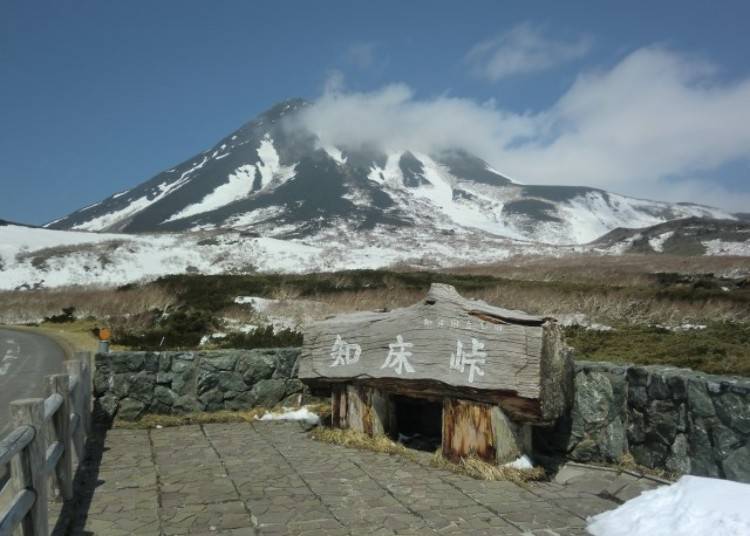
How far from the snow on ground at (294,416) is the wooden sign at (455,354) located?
913mm

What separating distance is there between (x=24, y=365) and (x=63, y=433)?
9.85 meters

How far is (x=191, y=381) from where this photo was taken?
873cm

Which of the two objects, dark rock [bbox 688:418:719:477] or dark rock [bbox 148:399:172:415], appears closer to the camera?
dark rock [bbox 688:418:719:477]

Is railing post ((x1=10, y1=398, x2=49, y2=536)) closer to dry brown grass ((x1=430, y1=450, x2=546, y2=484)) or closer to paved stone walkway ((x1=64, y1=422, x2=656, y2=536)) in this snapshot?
paved stone walkway ((x1=64, y1=422, x2=656, y2=536))

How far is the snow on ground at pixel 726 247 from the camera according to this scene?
147 feet

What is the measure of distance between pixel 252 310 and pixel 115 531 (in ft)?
46.6

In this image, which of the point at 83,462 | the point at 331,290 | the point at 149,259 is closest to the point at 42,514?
the point at 83,462

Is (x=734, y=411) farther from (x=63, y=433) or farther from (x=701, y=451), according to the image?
(x=63, y=433)

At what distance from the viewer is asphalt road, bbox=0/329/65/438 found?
10383mm

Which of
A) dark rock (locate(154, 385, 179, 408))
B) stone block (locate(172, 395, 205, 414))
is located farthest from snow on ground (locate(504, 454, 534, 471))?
dark rock (locate(154, 385, 179, 408))

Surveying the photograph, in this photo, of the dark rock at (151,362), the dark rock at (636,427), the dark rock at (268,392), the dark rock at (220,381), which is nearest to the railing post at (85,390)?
the dark rock at (151,362)

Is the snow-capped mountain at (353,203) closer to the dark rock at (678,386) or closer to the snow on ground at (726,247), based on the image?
the snow on ground at (726,247)

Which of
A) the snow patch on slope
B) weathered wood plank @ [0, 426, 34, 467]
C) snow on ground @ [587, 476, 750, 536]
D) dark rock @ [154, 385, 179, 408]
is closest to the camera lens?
weathered wood plank @ [0, 426, 34, 467]

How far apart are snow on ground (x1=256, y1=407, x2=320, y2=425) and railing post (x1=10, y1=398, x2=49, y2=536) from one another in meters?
4.50
